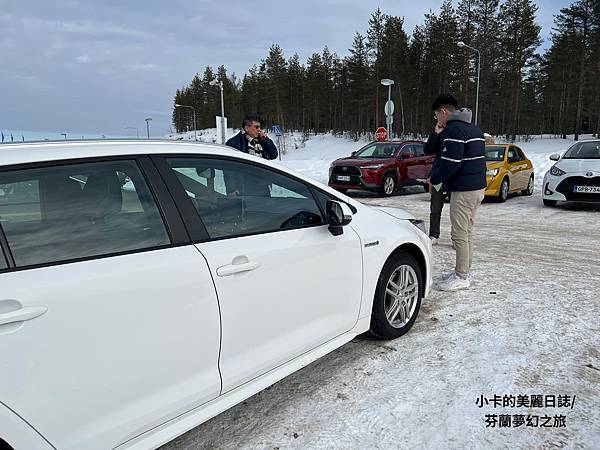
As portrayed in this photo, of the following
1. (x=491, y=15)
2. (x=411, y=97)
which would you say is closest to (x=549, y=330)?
(x=491, y=15)

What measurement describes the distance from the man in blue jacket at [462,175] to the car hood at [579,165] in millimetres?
6338

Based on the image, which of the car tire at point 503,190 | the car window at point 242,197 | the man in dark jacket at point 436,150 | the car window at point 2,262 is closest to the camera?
the car window at point 2,262

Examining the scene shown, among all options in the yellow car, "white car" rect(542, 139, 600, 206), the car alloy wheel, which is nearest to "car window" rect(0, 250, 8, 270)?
the car alloy wheel

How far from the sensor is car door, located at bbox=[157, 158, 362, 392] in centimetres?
220

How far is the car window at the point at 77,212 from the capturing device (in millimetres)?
1716

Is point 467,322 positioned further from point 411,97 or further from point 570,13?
point 411,97

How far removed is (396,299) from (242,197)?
1584 millimetres

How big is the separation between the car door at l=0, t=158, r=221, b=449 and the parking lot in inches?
25.8

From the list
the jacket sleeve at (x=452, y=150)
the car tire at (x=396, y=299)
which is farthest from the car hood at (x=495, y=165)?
the car tire at (x=396, y=299)

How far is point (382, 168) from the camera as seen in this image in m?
13.1

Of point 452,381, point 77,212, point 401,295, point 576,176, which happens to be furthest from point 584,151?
point 77,212

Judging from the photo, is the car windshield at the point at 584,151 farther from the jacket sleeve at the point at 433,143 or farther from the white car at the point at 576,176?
the jacket sleeve at the point at 433,143

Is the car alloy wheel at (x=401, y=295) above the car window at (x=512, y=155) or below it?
below

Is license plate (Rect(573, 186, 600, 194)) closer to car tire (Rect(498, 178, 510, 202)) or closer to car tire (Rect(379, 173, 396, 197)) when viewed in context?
car tire (Rect(498, 178, 510, 202))
